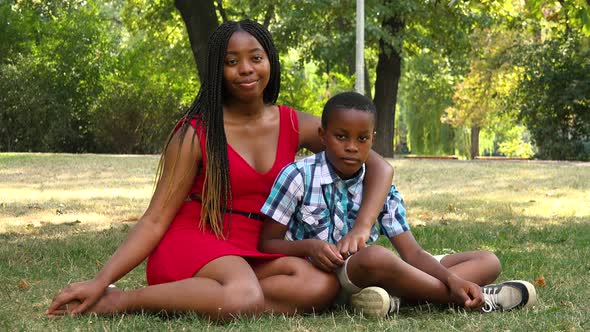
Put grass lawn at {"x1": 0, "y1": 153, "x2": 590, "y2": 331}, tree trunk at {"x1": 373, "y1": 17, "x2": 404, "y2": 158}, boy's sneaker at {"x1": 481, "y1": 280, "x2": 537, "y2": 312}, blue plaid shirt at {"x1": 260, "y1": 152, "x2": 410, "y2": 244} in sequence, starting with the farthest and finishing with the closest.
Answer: tree trunk at {"x1": 373, "y1": 17, "x2": 404, "y2": 158}
blue plaid shirt at {"x1": 260, "y1": 152, "x2": 410, "y2": 244}
boy's sneaker at {"x1": 481, "y1": 280, "x2": 537, "y2": 312}
grass lawn at {"x1": 0, "y1": 153, "x2": 590, "y2": 331}

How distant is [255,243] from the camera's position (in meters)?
4.30

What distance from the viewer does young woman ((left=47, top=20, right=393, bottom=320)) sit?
391cm

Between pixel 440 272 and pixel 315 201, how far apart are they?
0.65m

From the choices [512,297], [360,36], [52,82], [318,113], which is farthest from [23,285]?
[318,113]

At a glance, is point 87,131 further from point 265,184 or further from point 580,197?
point 265,184

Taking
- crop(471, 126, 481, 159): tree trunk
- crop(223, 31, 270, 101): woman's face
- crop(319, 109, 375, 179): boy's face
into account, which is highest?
crop(223, 31, 270, 101): woman's face

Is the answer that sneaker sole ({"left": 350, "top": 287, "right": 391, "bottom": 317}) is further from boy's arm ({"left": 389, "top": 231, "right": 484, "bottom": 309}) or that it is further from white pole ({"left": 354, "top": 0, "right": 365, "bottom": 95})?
white pole ({"left": 354, "top": 0, "right": 365, "bottom": 95})

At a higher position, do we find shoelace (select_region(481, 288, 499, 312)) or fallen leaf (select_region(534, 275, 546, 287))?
shoelace (select_region(481, 288, 499, 312))

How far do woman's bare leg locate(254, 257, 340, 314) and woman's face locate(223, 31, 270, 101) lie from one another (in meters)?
0.86

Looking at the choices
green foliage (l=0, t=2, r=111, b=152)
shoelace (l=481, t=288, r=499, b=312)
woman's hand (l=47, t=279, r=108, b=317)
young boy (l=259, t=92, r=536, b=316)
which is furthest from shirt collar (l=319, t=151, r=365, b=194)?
green foliage (l=0, t=2, r=111, b=152)

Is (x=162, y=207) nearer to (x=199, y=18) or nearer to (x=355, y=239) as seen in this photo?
(x=355, y=239)

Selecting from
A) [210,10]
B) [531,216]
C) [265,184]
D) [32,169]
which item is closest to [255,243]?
[265,184]

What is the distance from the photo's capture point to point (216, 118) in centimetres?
431

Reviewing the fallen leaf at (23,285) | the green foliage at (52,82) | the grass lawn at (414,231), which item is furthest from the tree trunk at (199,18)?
the green foliage at (52,82)
